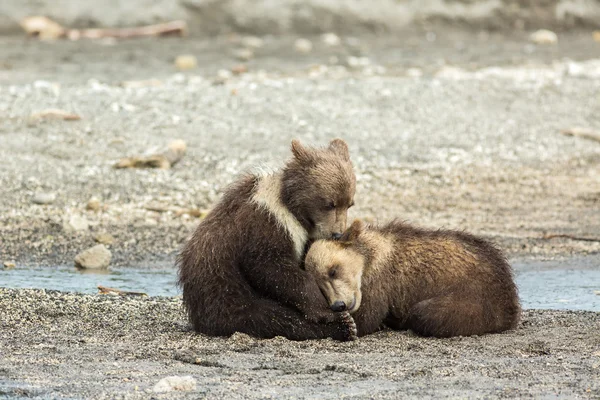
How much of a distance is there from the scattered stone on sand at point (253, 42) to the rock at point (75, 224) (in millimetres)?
10018

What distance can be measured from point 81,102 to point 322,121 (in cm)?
303

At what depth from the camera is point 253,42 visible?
21.1 meters

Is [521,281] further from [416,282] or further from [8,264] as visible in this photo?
[8,264]

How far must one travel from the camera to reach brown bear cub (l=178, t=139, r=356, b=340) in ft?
24.1

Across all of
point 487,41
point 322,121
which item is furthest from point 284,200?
point 487,41

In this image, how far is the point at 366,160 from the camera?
527 inches

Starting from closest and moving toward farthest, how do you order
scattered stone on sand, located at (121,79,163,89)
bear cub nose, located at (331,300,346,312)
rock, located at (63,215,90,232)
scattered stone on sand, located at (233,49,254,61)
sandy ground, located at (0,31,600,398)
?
1. sandy ground, located at (0,31,600,398)
2. bear cub nose, located at (331,300,346,312)
3. rock, located at (63,215,90,232)
4. scattered stone on sand, located at (121,79,163,89)
5. scattered stone on sand, located at (233,49,254,61)

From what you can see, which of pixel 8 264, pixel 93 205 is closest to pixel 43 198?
pixel 93 205

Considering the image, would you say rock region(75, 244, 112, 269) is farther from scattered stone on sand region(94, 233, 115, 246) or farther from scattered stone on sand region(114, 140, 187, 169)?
scattered stone on sand region(114, 140, 187, 169)

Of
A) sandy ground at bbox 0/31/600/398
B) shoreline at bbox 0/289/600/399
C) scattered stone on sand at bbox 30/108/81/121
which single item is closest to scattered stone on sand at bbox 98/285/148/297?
sandy ground at bbox 0/31/600/398

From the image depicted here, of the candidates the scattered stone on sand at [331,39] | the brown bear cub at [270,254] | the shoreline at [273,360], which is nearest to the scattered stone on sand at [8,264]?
the shoreline at [273,360]

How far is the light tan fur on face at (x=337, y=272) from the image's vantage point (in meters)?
7.39

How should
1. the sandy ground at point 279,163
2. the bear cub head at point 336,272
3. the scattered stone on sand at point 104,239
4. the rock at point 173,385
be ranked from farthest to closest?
1. the scattered stone on sand at point 104,239
2. the bear cub head at point 336,272
3. the sandy ground at point 279,163
4. the rock at point 173,385

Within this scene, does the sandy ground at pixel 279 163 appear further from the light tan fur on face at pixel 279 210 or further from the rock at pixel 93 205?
the light tan fur on face at pixel 279 210
